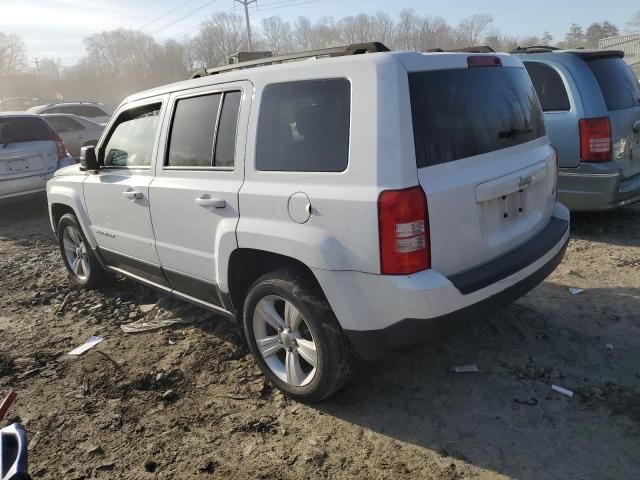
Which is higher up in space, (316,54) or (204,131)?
(316,54)

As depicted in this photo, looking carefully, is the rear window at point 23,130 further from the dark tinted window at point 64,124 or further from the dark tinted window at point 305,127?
the dark tinted window at point 305,127

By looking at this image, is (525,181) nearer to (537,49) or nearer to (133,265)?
(133,265)

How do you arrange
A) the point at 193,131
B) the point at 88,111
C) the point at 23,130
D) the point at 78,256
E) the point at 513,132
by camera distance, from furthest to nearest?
the point at 88,111 < the point at 23,130 < the point at 78,256 < the point at 193,131 < the point at 513,132

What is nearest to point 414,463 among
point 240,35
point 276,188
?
point 276,188

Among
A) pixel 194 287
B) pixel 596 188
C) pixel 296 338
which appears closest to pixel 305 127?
pixel 296 338

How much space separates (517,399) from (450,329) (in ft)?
2.45

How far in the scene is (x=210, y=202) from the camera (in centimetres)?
322

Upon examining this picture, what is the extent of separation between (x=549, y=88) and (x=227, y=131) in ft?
12.9

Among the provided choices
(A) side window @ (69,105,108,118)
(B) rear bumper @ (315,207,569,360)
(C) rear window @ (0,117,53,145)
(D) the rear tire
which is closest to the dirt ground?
(B) rear bumper @ (315,207,569,360)

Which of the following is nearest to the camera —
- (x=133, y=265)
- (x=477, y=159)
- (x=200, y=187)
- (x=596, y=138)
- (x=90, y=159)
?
(x=477, y=159)

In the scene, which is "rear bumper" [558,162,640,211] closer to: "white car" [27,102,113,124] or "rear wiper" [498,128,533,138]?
"rear wiper" [498,128,533,138]

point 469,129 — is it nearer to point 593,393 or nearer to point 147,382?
point 593,393

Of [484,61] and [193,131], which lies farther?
[193,131]

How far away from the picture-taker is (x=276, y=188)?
113 inches
